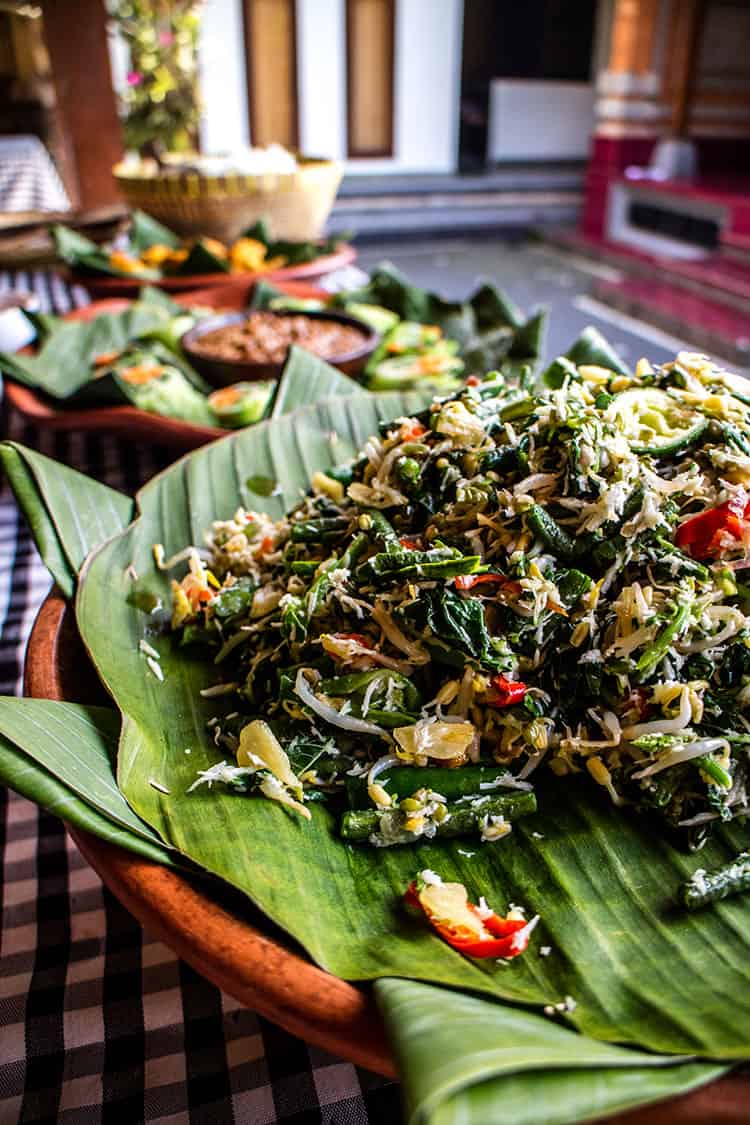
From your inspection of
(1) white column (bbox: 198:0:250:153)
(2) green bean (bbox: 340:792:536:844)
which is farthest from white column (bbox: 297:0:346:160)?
(2) green bean (bbox: 340:792:536:844)

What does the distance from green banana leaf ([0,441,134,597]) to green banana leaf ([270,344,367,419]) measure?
21.9 inches

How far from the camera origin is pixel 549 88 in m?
13.4

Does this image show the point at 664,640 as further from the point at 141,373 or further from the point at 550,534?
the point at 141,373

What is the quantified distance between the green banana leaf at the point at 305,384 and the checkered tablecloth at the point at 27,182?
200 inches

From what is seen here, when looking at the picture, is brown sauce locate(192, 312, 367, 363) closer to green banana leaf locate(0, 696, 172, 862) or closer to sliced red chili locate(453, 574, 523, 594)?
sliced red chili locate(453, 574, 523, 594)

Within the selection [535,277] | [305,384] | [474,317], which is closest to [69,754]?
[305,384]

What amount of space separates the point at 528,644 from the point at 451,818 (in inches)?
10.0

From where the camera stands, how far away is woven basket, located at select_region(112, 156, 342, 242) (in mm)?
3871

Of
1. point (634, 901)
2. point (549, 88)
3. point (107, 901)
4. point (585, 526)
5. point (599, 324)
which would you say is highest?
point (549, 88)

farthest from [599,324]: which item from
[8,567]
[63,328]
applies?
[8,567]

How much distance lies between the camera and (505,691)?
1135mm

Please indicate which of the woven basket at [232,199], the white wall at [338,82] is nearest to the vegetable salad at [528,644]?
the woven basket at [232,199]

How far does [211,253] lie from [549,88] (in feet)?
39.6

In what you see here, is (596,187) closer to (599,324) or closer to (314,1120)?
(599,324)
